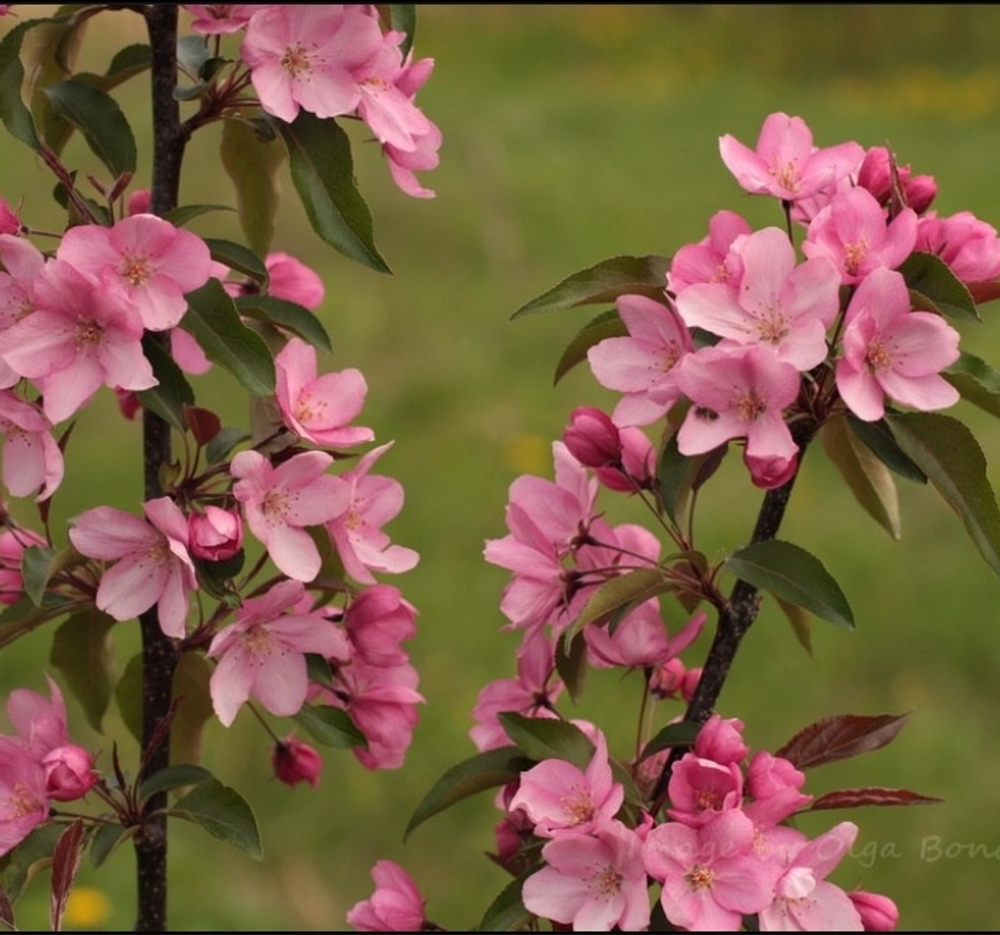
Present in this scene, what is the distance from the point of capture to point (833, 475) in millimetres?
3816

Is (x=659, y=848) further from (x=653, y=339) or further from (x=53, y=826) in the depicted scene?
(x=53, y=826)

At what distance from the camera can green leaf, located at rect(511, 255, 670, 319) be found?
1.15 m

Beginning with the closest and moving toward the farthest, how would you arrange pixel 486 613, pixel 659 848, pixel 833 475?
pixel 659 848, pixel 486 613, pixel 833 475

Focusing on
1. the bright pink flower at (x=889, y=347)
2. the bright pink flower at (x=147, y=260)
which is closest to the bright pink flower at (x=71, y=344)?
the bright pink flower at (x=147, y=260)

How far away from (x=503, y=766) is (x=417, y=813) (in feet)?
0.25

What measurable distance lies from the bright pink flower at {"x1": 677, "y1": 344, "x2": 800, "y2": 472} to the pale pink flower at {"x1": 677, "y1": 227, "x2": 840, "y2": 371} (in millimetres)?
21

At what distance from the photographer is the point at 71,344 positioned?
114 centimetres

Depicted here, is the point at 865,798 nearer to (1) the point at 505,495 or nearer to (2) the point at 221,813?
(2) the point at 221,813

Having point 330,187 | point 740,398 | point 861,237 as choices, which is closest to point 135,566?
point 330,187

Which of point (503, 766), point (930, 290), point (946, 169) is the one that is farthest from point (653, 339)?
point (946, 169)

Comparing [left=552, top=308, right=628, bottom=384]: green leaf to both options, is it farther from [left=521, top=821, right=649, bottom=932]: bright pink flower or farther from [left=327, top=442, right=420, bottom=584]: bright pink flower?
[left=521, top=821, right=649, bottom=932]: bright pink flower

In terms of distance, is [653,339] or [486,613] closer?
[653,339]

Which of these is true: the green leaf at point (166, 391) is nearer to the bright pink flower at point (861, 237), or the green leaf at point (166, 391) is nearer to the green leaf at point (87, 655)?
the green leaf at point (87, 655)

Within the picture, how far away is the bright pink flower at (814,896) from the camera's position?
1056 mm
